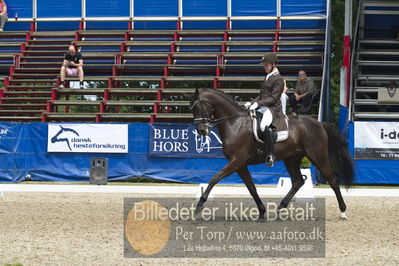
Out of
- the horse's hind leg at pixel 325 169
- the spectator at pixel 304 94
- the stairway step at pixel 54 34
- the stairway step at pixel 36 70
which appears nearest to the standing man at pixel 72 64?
the stairway step at pixel 36 70

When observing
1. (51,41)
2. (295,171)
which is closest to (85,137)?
(51,41)

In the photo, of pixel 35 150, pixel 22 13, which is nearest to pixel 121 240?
pixel 35 150

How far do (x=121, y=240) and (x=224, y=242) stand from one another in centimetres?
142

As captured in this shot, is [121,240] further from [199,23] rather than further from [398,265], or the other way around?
[199,23]

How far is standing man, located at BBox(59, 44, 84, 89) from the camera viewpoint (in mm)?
26828

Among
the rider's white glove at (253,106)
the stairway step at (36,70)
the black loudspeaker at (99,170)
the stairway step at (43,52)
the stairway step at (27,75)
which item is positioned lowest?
the black loudspeaker at (99,170)

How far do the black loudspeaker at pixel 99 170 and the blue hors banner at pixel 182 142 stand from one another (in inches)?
62.3

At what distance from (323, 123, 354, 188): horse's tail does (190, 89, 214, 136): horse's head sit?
8.25 feet

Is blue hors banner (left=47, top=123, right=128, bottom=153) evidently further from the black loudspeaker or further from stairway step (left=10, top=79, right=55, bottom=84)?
stairway step (left=10, top=79, right=55, bottom=84)

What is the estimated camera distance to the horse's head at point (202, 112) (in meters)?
12.9

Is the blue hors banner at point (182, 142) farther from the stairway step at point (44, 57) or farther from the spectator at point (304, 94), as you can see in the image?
the stairway step at point (44, 57)

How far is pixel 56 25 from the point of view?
32.1 m

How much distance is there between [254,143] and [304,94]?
35.2ft

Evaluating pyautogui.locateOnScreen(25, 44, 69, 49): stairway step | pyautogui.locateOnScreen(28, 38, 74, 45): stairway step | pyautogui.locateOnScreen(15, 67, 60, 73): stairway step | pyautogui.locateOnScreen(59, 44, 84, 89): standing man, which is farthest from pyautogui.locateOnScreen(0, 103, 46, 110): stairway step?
pyautogui.locateOnScreen(28, 38, 74, 45): stairway step
